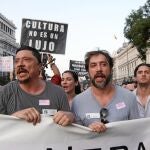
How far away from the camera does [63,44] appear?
7676 mm

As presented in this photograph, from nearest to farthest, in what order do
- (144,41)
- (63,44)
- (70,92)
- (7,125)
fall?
1. (7,125)
2. (70,92)
3. (63,44)
4. (144,41)

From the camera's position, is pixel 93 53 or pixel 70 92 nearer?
pixel 93 53

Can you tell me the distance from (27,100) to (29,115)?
1.20 feet

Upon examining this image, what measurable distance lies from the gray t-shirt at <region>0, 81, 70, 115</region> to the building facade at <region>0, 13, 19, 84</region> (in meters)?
105

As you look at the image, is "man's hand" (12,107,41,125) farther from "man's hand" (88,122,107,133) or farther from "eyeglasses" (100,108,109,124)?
"eyeglasses" (100,108,109,124)

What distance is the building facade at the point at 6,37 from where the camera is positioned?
111981 millimetres

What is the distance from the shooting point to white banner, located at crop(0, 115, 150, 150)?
10.7 ft

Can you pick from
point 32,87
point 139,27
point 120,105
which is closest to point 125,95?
point 120,105

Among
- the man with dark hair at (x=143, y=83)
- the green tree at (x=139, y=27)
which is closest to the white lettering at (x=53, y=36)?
the man with dark hair at (x=143, y=83)

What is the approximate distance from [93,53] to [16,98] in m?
0.75

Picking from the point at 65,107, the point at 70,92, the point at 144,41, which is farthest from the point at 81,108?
the point at 144,41

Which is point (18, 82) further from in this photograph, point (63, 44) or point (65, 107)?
point (63, 44)

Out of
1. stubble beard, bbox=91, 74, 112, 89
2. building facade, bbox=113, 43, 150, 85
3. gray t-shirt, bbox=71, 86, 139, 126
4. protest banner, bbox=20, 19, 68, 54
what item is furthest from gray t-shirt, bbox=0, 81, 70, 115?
building facade, bbox=113, 43, 150, 85

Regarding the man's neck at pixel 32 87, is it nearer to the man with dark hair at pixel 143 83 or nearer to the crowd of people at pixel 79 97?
the crowd of people at pixel 79 97
